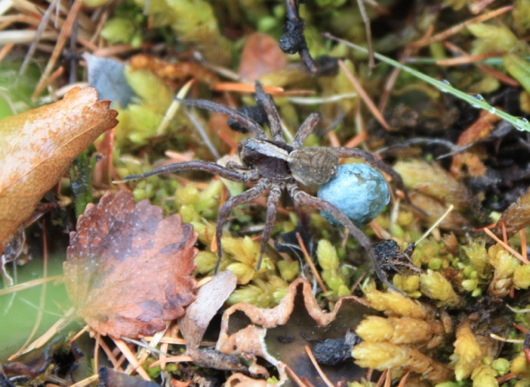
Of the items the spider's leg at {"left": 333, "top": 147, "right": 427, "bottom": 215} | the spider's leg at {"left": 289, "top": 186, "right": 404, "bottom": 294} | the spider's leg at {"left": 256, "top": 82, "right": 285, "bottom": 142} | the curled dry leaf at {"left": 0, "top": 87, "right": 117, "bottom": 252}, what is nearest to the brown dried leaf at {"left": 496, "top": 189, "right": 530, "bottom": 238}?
the spider's leg at {"left": 333, "top": 147, "right": 427, "bottom": 215}

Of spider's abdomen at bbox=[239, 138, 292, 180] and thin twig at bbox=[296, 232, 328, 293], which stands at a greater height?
spider's abdomen at bbox=[239, 138, 292, 180]

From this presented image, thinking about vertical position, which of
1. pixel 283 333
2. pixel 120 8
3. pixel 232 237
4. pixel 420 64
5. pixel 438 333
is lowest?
pixel 438 333

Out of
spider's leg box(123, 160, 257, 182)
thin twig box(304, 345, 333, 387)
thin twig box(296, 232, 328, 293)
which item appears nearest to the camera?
thin twig box(304, 345, 333, 387)

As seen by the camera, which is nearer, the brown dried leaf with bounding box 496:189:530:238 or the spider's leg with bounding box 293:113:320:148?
the brown dried leaf with bounding box 496:189:530:238

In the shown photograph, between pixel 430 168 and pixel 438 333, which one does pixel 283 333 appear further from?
pixel 430 168

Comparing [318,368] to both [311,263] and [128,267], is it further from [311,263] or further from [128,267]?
[128,267]

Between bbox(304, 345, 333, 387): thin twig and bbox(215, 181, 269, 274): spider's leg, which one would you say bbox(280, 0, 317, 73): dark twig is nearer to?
bbox(215, 181, 269, 274): spider's leg

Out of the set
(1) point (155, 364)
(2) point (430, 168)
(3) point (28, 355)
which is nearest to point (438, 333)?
(2) point (430, 168)
